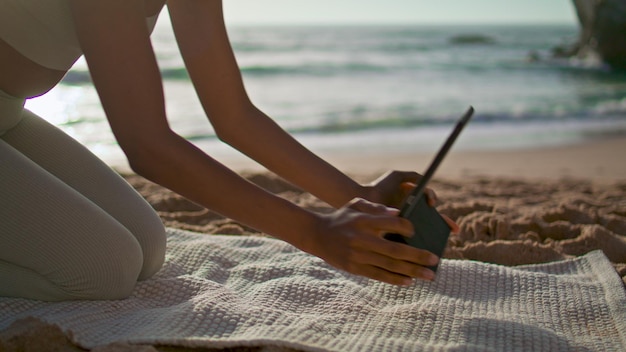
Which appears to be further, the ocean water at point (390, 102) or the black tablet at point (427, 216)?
the ocean water at point (390, 102)

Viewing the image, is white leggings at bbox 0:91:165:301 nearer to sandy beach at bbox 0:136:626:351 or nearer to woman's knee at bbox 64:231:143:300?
woman's knee at bbox 64:231:143:300

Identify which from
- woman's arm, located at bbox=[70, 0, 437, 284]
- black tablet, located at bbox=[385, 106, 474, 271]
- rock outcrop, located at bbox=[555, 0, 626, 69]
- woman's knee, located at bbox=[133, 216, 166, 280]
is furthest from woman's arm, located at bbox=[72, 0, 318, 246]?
rock outcrop, located at bbox=[555, 0, 626, 69]

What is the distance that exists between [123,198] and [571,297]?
105 centimetres

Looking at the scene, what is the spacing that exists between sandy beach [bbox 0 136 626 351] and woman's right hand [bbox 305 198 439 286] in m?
0.30

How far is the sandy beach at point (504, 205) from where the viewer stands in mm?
1935

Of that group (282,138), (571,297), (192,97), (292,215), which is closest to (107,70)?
(292,215)

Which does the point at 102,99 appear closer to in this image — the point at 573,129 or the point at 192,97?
the point at 573,129

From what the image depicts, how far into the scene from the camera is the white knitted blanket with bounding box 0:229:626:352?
1.26 meters

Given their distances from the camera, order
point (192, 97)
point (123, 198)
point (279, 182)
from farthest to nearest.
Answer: point (192, 97)
point (279, 182)
point (123, 198)

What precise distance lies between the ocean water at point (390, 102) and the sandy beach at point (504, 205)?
66 centimetres

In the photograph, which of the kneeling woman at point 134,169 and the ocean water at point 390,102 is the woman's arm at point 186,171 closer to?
the kneeling woman at point 134,169

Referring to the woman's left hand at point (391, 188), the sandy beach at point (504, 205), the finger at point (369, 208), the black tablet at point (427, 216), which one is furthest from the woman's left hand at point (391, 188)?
the sandy beach at point (504, 205)

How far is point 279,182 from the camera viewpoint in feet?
9.92

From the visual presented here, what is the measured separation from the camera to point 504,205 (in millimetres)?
2648
